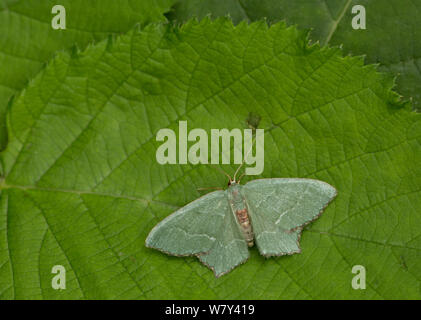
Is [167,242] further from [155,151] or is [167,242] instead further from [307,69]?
[307,69]

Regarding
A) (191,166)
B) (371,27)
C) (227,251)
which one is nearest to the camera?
(227,251)

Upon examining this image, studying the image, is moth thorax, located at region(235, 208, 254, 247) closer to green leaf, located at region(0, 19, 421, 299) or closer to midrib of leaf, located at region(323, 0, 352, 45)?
green leaf, located at region(0, 19, 421, 299)

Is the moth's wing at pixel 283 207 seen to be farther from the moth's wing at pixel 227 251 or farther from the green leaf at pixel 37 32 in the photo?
the green leaf at pixel 37 32

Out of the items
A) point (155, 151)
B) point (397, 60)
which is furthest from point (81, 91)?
point (397, 60)

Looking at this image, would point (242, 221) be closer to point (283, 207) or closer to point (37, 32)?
point (283, 207)

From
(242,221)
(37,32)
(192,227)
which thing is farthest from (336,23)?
(37,32)

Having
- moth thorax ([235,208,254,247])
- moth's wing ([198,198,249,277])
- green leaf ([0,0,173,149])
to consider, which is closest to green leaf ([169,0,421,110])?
green leaf ([0,0,173,149])
